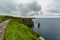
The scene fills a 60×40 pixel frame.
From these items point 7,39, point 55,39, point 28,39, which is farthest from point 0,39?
point 55,39

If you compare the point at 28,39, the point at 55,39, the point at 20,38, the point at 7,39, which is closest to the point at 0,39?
the point at 7,39

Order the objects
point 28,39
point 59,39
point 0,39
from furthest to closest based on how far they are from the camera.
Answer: point 59,39 → point 28,39 → point 0,39

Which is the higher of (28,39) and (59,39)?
(28,39)

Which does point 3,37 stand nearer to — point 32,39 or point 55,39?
point 32,39

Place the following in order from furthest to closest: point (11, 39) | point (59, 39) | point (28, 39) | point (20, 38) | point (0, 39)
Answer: point (59, 39), point (28, 39), point (20, 38), point (11, 39), point (0, 39)

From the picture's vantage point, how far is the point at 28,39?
43219 mm

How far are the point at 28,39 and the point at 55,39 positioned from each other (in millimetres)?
38449

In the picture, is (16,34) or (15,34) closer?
(15,34)

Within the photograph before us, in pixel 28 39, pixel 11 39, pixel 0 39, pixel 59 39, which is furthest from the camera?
pixel 59 39

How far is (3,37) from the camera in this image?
Answer: 33875 millimetres

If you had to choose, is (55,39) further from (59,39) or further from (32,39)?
(32,39)

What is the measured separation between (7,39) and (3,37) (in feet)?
5.71

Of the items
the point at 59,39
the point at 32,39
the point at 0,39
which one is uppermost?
the point at 0,39

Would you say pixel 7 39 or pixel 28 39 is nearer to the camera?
pixel 7 39
